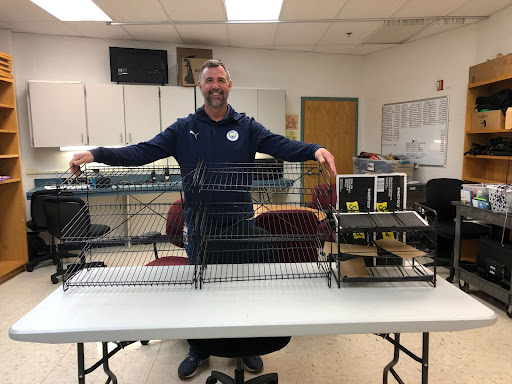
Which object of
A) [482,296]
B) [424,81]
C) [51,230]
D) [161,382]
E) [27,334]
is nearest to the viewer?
[27,334]

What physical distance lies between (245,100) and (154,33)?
145 cm

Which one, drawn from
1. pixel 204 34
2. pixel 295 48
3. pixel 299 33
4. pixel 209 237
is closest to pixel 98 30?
pixel 204 34

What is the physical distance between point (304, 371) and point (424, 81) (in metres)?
4.14

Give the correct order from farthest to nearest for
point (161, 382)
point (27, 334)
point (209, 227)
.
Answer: point (161, 382)
point (209, 227)
point (27, 334)

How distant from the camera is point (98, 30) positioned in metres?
4.32

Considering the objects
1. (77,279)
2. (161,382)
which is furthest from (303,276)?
(161,382)

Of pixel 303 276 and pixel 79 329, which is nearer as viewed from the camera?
pixel 79 329

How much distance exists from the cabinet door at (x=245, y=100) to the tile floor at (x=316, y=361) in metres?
3.29

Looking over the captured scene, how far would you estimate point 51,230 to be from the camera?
367cm

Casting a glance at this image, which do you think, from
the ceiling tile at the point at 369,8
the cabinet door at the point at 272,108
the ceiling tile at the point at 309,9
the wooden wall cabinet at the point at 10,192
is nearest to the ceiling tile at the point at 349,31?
the ceiling tile at the point at 369,8

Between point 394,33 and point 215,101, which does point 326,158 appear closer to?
point 215,101

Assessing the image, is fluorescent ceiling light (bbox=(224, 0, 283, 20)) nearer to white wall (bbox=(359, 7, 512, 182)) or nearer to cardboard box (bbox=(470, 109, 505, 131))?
white wall (bbox=(359, 7, 512, 182))

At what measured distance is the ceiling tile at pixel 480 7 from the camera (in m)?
3.46

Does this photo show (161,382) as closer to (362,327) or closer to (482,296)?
(362,327)
